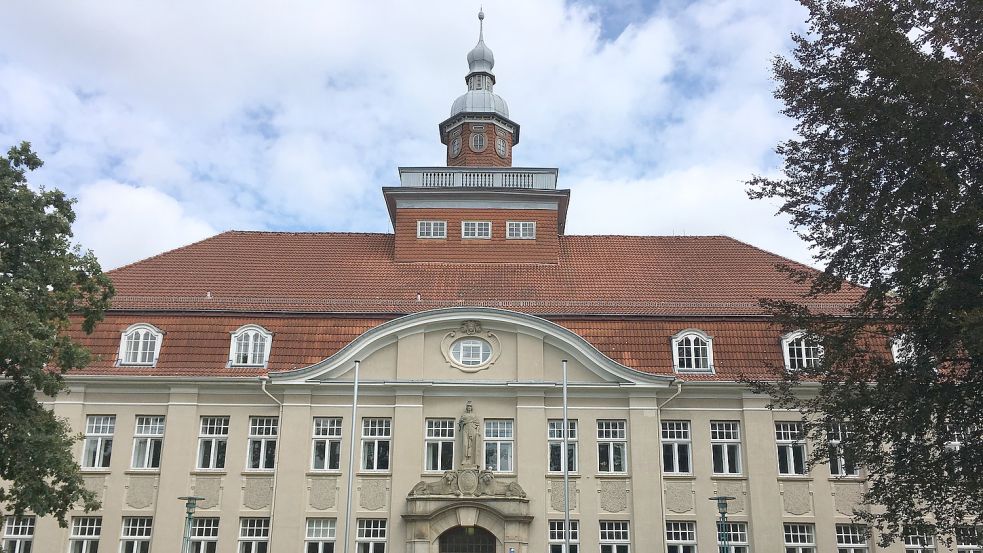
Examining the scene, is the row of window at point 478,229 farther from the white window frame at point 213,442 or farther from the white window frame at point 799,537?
the white window frame at point 799,537

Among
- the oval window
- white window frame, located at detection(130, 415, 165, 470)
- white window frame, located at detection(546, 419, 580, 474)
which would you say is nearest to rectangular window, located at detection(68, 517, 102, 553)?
white window frame, located at detection(130, 415, 165, 470)

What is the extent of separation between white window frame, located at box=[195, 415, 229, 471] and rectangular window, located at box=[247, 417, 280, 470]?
2.29ft

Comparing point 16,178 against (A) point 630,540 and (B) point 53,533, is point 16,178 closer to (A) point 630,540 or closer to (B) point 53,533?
(B) point 53,533

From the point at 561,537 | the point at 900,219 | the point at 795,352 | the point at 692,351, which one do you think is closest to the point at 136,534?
the point at 561,537

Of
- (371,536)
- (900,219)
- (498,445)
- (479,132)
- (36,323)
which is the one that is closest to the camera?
(900,219)

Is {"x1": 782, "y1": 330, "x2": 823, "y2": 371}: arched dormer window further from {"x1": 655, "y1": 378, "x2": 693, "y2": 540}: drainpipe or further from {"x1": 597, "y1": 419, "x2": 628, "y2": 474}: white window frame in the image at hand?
{"x1": 597, "y1": 419, "x2": 628, "y2": 474}: white window frame

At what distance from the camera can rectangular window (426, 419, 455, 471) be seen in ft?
81.8

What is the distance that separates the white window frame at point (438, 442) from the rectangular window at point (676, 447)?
582 cm

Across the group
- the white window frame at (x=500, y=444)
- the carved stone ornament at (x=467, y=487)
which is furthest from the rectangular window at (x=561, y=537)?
the white window frame at (x=500, y=444)

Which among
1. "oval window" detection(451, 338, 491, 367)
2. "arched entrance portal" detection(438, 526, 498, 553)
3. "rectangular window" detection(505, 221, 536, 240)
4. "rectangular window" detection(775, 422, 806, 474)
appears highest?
"rectangular window" detection(505, 221, 536, 240)

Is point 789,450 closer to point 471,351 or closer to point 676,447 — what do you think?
point 676,447

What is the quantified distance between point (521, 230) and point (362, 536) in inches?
454

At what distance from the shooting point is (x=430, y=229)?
30.9 meters

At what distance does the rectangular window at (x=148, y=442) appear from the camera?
2520 centimetres
